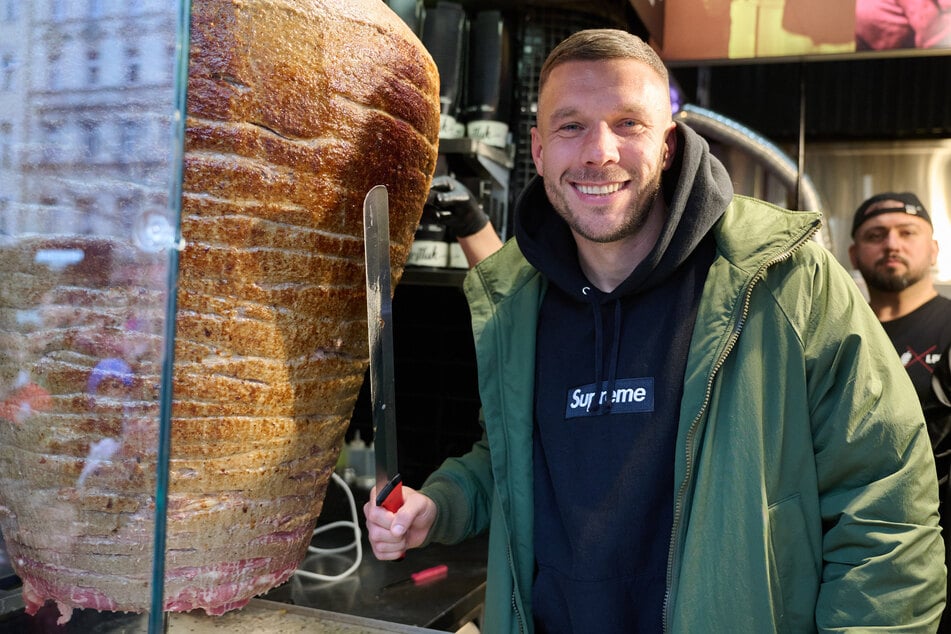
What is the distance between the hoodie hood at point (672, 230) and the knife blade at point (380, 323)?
37cm

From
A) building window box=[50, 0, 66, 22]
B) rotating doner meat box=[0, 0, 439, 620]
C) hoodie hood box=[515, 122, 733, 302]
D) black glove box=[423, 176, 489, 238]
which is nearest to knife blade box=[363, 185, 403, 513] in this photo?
rotating doner meat box=[0, 0, 439, 620]

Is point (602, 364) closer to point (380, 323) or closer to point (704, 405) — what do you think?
point (704, 405)

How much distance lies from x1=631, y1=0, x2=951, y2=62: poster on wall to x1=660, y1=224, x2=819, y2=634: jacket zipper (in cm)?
70

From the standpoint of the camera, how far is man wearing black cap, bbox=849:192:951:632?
1.90 metres

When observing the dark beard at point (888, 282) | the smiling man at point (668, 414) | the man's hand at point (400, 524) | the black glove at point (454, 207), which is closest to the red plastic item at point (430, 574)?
the smiling man at point (668, 414)

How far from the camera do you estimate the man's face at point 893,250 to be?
6.79 feet

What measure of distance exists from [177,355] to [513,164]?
1350 millimetres

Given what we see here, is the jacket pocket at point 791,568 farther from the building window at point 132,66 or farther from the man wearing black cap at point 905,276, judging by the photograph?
the man wearing black cap at point 905,276

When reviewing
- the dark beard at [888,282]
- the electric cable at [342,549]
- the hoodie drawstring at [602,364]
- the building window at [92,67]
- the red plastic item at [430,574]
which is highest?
the building window at [92,67]

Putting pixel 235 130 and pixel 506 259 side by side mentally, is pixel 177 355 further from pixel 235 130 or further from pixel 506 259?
pixel 506 259

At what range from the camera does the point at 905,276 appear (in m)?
2.06

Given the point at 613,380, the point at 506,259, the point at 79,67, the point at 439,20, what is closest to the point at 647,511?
the point at 613,380

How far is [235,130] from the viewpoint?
23.0 inches

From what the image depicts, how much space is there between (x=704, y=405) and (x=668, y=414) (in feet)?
0.22
